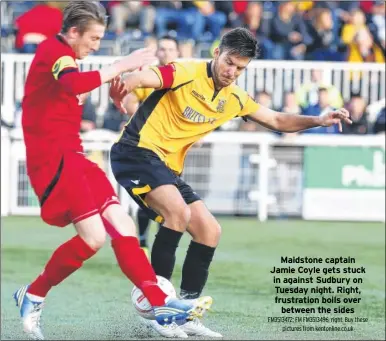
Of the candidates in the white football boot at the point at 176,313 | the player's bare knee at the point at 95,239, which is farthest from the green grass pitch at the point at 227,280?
the player's bare knee at the point at 95,239

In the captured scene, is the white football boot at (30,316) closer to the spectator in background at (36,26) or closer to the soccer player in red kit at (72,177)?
the soccer player in red kit at (72,177)

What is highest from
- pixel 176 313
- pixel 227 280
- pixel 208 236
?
pixel 208 236

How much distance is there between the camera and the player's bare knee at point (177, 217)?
8.12m

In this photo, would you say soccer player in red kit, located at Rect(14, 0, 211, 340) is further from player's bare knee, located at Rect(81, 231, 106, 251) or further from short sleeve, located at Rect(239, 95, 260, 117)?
short sleeve, located at Rect(239, 95, 260, 117)

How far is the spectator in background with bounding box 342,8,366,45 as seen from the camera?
1942cm

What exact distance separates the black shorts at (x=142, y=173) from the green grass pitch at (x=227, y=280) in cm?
98

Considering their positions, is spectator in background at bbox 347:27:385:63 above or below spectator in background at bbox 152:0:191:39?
below

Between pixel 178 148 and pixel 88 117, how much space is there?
8925 millimetres

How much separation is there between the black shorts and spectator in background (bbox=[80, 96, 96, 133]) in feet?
28.2

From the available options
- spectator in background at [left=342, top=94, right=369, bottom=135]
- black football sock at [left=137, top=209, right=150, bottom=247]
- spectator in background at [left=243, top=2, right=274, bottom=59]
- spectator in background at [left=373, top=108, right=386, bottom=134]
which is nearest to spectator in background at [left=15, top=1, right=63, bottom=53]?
spectator in background at [left=243, top=2, right=274, bottom=59]

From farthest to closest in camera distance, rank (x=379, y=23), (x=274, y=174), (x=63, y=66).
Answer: (x=379, y=23) < (x=274, y=174) < (x=63, y=66)

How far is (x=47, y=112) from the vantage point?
752cm

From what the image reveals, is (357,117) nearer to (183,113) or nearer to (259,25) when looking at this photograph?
(259,25)

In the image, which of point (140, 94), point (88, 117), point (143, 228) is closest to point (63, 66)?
point (140, 94)
